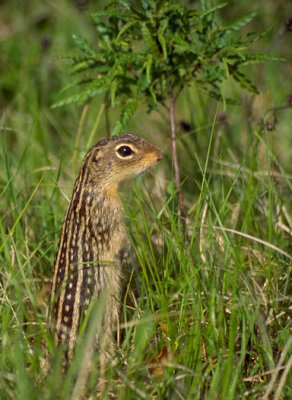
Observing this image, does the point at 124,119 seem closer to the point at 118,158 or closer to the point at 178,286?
the point at 118,158

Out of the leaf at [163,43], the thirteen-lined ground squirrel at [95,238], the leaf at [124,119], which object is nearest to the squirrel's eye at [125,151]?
the thirteen-lined ground squirrel at [95,238]

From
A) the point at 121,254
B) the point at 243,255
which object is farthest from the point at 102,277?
the point at 243,255

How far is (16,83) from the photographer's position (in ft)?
22.5

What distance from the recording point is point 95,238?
4.20m

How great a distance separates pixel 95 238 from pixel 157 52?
3.27 feet

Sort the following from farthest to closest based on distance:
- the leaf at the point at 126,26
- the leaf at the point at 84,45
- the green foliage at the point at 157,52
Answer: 1. the leaf at the point at 84,45
2. the green foliage at the point at 157,52
3. the leaf at the point at 126,26

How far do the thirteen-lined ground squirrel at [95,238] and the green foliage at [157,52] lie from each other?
7.6 inches

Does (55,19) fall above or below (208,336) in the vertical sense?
above

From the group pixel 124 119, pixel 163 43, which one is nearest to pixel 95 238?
pixel 124 119

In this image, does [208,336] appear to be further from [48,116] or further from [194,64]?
[48,116]

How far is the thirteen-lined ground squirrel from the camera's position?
156 inches

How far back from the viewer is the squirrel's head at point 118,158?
4324 millimetres

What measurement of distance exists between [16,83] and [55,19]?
1211 mm

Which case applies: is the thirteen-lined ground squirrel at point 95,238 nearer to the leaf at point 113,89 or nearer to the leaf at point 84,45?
A: the leaf at point 113,89
